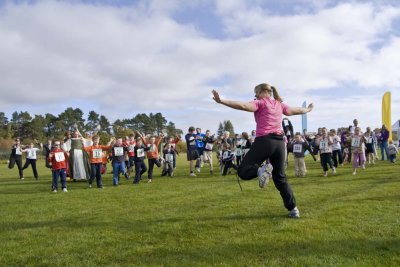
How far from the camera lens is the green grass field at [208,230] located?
4.83m

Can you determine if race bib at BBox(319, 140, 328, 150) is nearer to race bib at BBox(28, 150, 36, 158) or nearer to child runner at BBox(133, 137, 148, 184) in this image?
child runner at BBox(133, 137, 148, 184)

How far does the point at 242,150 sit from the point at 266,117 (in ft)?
37.1

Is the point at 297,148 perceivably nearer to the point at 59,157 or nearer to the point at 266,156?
the point at 59,157

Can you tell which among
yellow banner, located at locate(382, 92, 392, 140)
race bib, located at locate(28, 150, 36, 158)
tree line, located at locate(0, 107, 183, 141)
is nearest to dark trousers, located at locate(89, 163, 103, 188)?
race bib, located at locate(28, 150, 36, 158)

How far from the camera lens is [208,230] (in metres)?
6.16

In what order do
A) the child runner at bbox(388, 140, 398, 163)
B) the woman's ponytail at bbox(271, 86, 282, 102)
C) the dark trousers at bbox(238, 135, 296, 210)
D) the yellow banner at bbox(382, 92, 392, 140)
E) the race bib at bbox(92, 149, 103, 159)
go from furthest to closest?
1. the yellow banner at bbox(382, 92, 392, 140)
2. the child runner at bbox(388, 140, 398, 163)
3. the race bib at bbox(92, 149, 103, 159)
4. the woman's ponytail at bbox(271, 86, 282, 102)
5. the dark trousers at bbox(238, 135, 296, 210)

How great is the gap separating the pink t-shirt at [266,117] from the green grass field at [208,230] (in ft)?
5.21

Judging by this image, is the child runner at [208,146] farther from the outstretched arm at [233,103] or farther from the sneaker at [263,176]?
the outstretched arm at [233,103]

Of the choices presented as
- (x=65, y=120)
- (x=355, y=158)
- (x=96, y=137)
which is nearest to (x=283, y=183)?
(x=96, y=137)

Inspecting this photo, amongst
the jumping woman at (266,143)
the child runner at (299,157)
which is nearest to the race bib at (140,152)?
the child runner at (299,157)

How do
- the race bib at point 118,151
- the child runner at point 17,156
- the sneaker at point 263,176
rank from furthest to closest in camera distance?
the child runner at point 17,156, the race bib at point 118,151, the sneaker at point 263,176

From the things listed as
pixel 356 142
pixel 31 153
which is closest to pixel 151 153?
pixel 31 153

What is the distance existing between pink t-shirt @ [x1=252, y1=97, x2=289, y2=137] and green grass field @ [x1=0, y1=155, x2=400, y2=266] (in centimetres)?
159

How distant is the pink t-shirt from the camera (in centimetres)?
639
